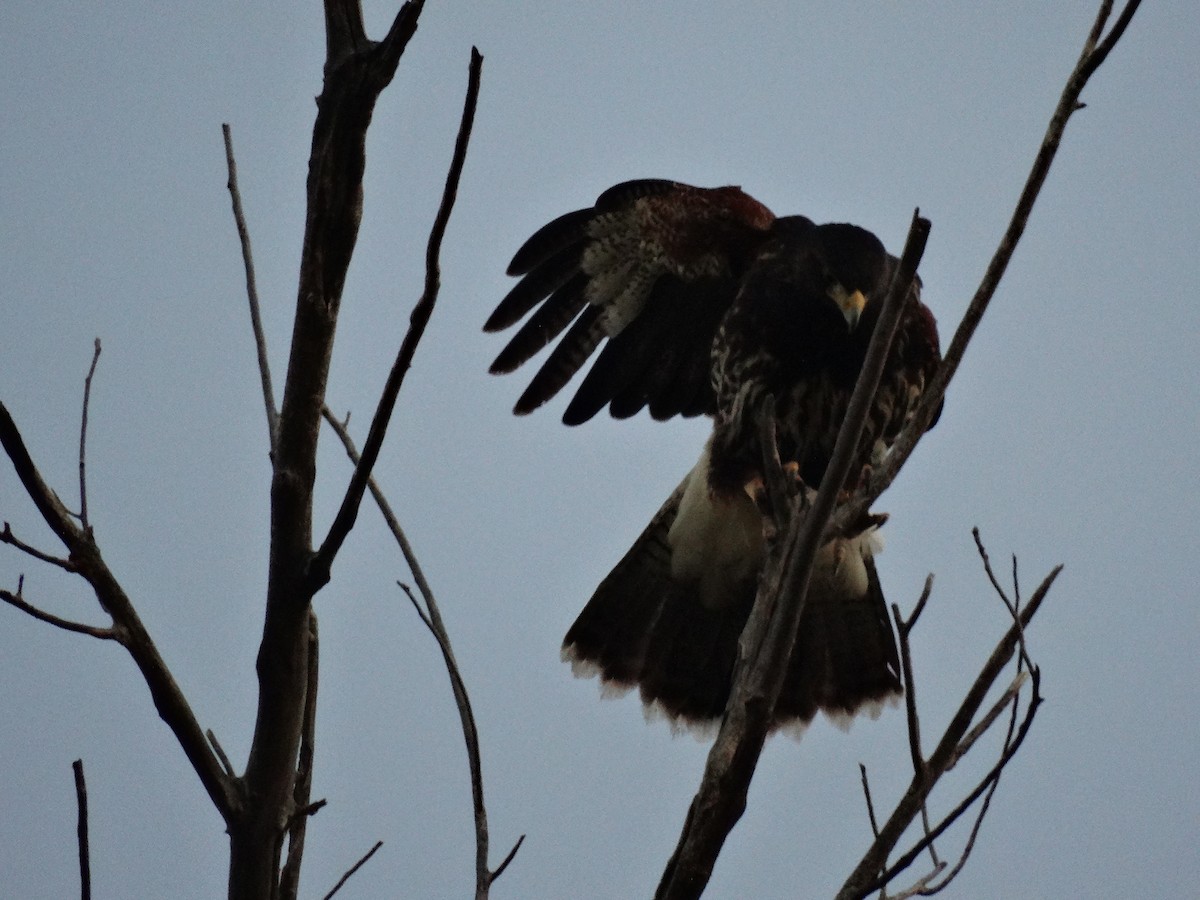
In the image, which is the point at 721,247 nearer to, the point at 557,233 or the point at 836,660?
the point at 557,233

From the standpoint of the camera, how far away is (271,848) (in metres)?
2.23

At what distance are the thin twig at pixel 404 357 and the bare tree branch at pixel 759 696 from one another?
0.78 m

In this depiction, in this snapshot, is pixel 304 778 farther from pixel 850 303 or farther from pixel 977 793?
pixel 850 303

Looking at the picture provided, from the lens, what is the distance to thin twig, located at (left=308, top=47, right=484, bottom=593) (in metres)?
1.99

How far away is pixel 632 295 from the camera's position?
6422 mm

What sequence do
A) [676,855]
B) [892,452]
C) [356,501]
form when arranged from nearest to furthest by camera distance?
1. [356,501]
2. [676,855]
3. [892,452]

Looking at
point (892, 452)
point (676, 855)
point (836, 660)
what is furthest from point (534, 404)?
point (676, 855)

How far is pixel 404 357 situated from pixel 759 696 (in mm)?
964

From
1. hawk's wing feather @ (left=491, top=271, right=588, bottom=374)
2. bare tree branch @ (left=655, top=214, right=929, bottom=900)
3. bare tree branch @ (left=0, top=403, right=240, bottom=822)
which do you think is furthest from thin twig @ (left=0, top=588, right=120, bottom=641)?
hawk's wing feather @ (left=491, top=271, right=588, bottom=374)

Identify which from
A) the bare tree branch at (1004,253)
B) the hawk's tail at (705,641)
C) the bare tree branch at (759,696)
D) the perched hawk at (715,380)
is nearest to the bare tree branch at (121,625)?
the bare tree branch at (759,696)

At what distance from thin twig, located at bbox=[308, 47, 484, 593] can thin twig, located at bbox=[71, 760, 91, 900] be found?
0.47m

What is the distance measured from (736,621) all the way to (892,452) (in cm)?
308

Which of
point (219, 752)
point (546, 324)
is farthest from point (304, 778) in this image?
point (546, 324)

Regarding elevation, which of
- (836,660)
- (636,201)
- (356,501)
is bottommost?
(356,501)
